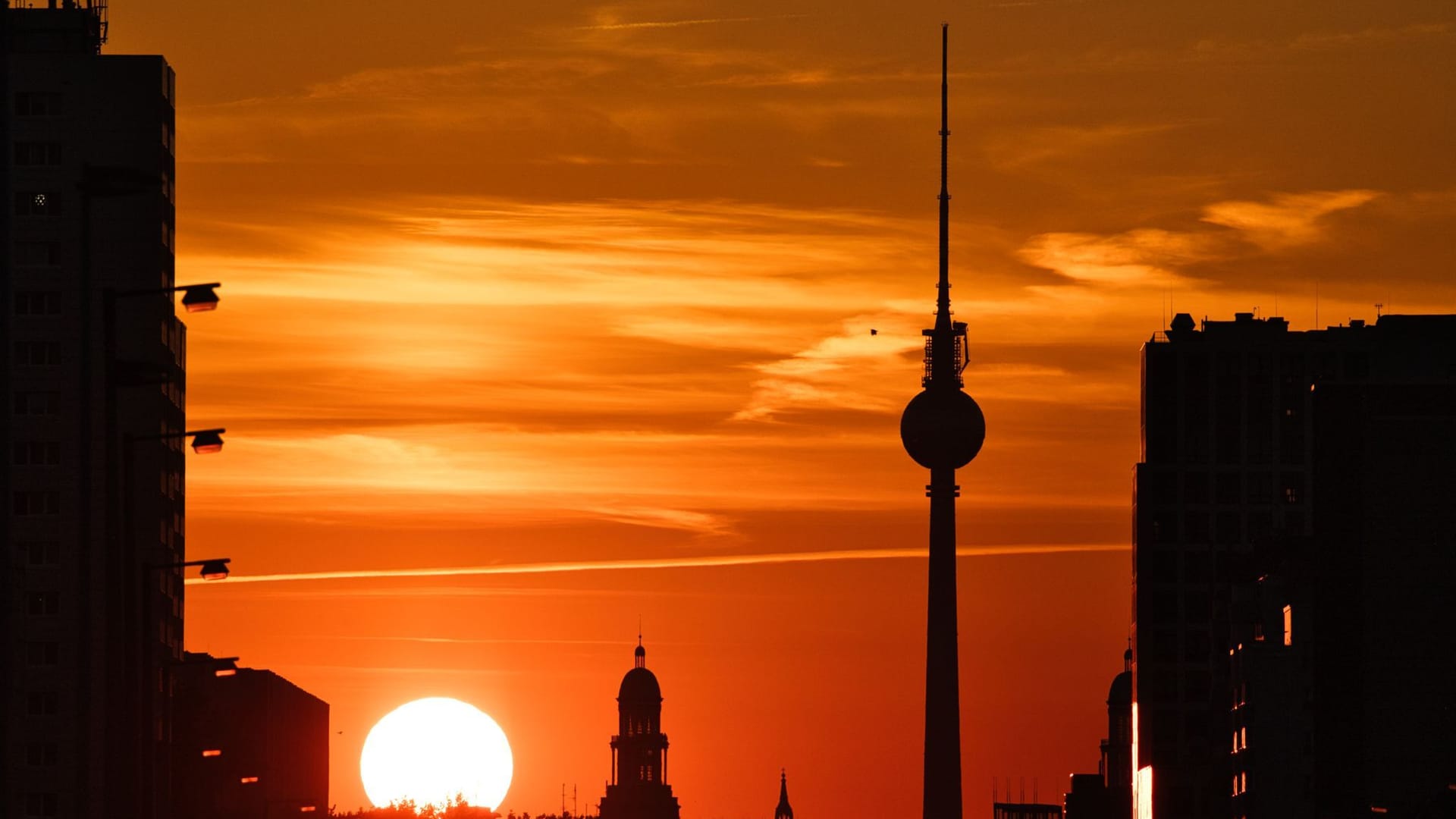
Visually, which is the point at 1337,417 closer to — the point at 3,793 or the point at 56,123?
the point at 56,123

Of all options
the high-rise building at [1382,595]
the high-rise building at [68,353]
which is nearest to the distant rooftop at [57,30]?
the high-rise building at [68,353]

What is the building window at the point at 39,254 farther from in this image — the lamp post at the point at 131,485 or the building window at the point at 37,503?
the lamp post at the point at 131,485

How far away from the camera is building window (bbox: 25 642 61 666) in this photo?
506 ft

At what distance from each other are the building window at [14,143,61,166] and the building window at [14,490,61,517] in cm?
1721

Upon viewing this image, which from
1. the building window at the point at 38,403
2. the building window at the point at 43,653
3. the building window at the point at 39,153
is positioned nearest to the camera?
the building window at the point at 43,653

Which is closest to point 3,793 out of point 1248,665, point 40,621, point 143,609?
point 143,609

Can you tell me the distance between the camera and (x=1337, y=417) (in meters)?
159

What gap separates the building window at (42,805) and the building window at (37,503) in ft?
48.6

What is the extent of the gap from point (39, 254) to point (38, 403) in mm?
8249

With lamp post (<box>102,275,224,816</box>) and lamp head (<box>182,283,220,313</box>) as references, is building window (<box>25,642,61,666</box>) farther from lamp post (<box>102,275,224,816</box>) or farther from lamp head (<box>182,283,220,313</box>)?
lamp head (<box>182,283,220,313</box>)

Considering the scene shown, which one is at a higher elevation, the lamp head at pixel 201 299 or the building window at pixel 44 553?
the building window at pixel 44 553

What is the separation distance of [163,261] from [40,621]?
21.7m

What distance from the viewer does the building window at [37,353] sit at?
15562cm

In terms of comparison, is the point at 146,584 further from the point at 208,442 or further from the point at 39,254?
the point at 39,254
